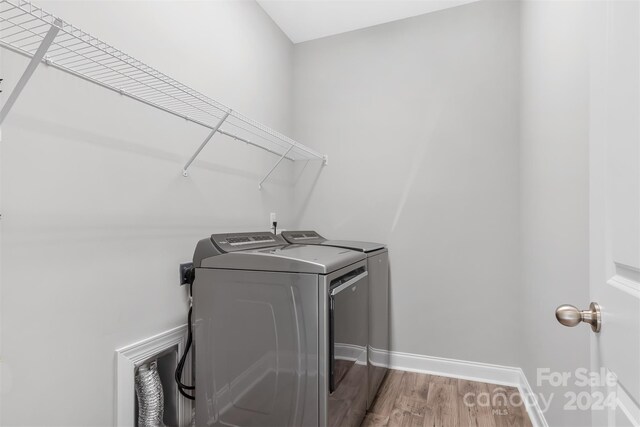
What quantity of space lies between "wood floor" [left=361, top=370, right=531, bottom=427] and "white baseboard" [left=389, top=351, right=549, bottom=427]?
0.15 feet

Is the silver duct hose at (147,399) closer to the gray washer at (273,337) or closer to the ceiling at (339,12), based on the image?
the gray washer at (273,337)

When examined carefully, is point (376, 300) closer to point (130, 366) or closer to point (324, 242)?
point (324, 242)

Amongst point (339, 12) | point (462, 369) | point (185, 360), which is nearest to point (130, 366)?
point (185, 360)

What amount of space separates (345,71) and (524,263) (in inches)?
75.7

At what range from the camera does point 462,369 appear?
2326 millimetres

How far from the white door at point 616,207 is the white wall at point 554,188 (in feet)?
1.54

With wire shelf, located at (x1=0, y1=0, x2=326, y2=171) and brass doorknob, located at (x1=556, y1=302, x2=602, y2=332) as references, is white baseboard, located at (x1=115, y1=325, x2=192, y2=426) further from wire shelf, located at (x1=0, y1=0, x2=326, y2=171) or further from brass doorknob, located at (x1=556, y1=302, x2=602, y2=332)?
brass doorknob, located at (x1=556, y1=302, x2=602, y2=332)

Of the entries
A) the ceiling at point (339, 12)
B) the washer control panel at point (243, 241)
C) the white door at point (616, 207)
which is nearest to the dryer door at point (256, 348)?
the washer control panel at point (243, 241)

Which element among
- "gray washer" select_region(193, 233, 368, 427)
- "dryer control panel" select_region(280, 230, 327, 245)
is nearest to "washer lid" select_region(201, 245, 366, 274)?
"gray washer" select_region(193, 233, 368, 427)

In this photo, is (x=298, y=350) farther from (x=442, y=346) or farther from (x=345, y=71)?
(x=345, y=71)

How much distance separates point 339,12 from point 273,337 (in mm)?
2294

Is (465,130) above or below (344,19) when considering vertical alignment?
below

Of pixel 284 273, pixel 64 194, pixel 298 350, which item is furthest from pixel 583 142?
pixel 64 194

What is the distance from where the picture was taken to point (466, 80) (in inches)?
93.3
